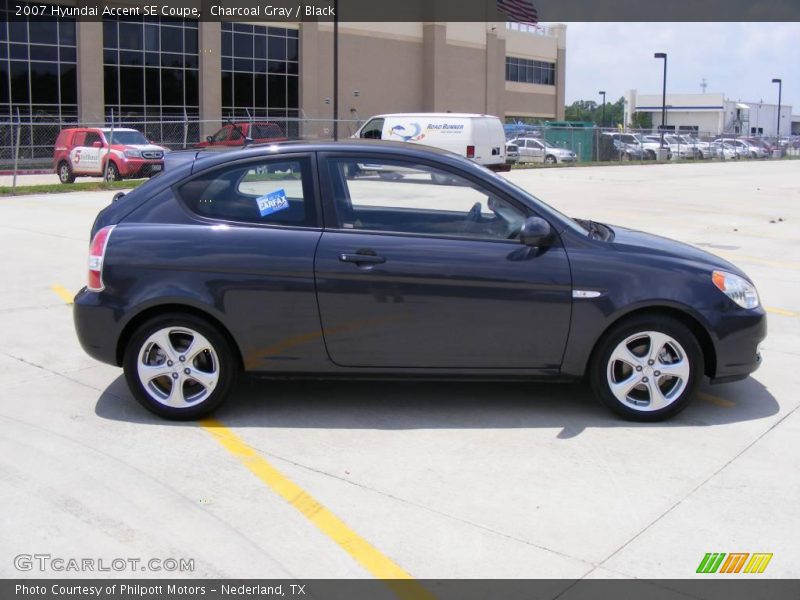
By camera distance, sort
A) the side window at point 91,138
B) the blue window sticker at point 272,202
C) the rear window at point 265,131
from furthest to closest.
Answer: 1. the rear window at point 265,131
2. the side window at point 91,138
3. the blue window sticker at point 272,202

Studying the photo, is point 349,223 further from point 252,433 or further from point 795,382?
point 795,382

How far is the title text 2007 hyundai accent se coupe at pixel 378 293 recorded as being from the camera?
5.34 metres

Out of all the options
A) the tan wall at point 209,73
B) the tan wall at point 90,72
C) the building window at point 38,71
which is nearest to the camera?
the building window at point 38,71

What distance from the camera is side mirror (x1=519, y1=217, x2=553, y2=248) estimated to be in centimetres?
529

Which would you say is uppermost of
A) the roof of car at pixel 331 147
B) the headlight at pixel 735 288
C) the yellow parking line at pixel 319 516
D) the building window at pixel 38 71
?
the building window at pixel 38 71

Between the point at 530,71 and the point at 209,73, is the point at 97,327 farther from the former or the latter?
the point at 530,71

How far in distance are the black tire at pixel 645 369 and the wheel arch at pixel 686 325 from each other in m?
0.02

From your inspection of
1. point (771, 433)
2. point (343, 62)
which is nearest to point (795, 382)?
point (771, 433)

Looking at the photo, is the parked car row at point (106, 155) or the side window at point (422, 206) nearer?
the side window at point (422, 206)

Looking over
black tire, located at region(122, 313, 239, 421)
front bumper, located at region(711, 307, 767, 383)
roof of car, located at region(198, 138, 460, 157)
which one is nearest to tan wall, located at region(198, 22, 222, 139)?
roof of car, located at region(198, 138, 460, 157)

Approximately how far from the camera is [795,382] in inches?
254

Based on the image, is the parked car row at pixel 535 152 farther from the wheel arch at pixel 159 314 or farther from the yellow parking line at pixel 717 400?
the wheel arch at pixel 159 314

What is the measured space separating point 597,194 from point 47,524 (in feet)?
64.8

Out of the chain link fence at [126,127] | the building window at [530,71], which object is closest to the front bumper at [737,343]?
the chain link fence at [126,127]
